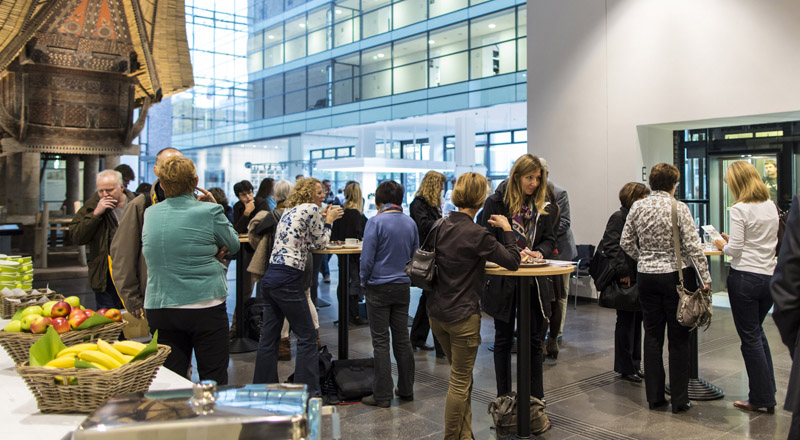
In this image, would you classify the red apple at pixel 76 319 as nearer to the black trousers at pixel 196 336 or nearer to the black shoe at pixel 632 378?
the black trousers at pixel 196 336

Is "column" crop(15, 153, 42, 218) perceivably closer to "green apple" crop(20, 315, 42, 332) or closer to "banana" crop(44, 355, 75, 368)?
"green apple" crop(20, 315, 42, 332)

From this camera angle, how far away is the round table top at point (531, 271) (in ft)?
11.7

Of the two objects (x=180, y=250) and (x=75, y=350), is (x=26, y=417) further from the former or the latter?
(x=180, y=250)

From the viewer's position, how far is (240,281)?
6.64 meters

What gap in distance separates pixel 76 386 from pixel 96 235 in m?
3.10

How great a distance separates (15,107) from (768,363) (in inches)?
387

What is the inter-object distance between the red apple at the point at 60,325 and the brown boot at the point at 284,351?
3608 mm

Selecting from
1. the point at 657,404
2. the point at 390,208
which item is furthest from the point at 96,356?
the point at 657,404

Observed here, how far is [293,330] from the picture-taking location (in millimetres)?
4586

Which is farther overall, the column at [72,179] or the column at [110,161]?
the column at [72,179]

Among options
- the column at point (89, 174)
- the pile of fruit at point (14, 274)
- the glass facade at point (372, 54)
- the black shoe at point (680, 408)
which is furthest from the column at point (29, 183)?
the glass facade at point (372, 54)

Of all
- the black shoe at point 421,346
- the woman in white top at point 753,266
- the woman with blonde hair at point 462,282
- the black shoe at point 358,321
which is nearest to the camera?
the woman with blonde hair at point 462,282

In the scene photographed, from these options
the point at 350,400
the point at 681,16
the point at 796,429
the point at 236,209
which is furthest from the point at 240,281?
the point at 681,16

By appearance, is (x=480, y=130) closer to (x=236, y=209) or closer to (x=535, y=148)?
(x=535, y=148)
